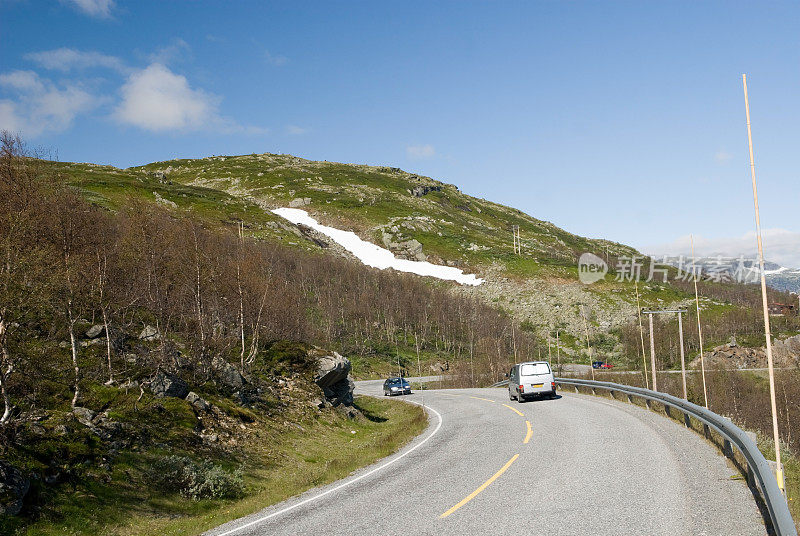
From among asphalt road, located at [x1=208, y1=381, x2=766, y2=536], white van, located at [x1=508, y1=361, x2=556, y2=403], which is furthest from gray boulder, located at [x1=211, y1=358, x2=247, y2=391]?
white van, located at [x1=508, y1=361, x2=556, y2=403]

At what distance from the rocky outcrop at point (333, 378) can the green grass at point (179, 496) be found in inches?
255

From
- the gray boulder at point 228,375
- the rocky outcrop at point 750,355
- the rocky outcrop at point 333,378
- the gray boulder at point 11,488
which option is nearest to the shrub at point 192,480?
the gray boulder at point 11,488

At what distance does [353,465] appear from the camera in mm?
14594

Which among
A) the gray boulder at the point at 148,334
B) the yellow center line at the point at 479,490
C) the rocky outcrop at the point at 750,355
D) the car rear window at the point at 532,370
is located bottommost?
the rocky outcrop at the point at 750,355

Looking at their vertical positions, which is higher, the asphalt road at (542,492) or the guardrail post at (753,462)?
the guardrail post at (753,462)

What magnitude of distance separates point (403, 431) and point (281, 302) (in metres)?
17.3

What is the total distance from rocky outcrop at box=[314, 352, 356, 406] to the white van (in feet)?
33.5

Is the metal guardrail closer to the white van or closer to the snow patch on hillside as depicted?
the white van

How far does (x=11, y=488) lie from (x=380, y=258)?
12631cm

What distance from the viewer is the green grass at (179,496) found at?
401 inches

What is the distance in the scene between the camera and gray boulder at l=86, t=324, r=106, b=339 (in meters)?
19.5

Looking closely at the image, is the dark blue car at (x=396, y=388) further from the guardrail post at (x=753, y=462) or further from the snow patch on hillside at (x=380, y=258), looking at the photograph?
the snow patch on hillside at (x=380, y=258)

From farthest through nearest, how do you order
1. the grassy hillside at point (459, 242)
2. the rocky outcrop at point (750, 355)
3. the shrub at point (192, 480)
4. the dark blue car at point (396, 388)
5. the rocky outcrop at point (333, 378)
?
the grassy hillside at point (459, 242) < the rocky outcrop at point (750, 355) < the dark blue car at point (396, 388) < the rocky outcrop at point (333, 378) < the shrub at point (192, 480)

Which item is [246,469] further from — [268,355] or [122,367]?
[268,355]
